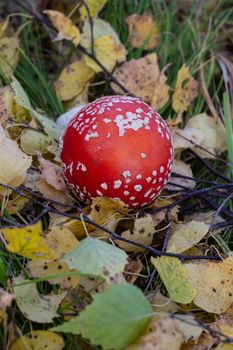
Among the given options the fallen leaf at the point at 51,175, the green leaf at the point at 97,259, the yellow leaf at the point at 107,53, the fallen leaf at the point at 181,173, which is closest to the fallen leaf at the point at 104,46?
the yellow leaf at the point at 107,53

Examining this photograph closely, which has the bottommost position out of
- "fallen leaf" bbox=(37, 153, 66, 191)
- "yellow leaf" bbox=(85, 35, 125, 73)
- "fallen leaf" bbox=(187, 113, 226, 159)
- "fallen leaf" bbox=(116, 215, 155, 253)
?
"fallen leaf" bbox=(187, 113, 226, 159)

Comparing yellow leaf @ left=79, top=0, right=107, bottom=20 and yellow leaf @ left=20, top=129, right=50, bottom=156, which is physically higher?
yellow leaf @ left=79, top=0, right=107, bottom=20

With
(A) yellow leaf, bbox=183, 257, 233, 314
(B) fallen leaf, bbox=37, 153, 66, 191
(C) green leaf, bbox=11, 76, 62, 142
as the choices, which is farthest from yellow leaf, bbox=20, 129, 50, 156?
(A) yellow leaf, bbox=183, 257, 233, 314

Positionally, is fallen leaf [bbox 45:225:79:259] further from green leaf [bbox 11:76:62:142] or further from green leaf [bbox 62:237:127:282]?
green leaf [bbox 11:76:62:142]

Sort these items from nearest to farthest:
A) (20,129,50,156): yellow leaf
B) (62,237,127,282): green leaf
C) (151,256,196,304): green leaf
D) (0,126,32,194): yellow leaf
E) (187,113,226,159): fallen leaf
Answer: (62,237,127,282): green leaf
(151,256,196,304): green leaf
(0,126,32,194): yellow leaf
(20,129,50,156): yellow leaf
(187,113,226,159): fallen leaf

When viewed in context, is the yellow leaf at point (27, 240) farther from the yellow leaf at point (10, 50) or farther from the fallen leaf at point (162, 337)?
the yellow leaf at point (10, 50)

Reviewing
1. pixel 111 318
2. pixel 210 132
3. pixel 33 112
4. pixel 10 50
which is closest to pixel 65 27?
pixel 10 50

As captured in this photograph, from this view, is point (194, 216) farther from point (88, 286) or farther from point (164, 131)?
point (88, 286)

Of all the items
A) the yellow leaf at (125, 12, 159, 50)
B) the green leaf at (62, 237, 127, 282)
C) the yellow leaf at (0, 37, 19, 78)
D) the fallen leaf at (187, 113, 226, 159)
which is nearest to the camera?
the green leaf at (62, 237, 127, 282)
